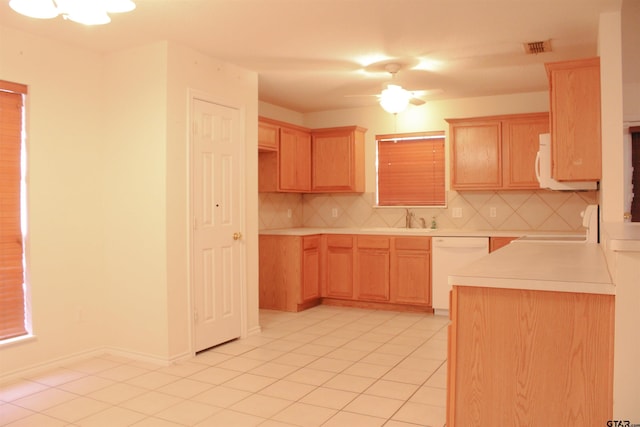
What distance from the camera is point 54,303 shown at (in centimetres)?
362

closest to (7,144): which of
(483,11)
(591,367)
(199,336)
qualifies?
(199,336)

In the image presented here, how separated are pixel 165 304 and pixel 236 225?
0.97 metres

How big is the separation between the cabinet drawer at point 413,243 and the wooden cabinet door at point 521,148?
1.04 meters

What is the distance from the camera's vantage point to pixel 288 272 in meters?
5.46

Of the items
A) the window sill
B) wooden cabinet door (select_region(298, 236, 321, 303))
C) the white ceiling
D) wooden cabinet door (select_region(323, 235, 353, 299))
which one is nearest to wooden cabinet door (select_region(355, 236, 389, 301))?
wooden cabinet door (select_region(323, 235, 353, 299))

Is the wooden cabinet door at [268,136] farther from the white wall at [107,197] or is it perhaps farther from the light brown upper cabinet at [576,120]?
the light brown upper cabinet at [576,120]

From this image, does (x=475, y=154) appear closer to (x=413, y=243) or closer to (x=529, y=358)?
(x=413, y=243)

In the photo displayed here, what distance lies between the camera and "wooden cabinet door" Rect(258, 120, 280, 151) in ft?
17.4

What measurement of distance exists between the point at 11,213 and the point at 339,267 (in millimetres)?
3381

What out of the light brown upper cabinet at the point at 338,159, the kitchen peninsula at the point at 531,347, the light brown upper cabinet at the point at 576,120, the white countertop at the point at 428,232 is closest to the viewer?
the kitchen peninsula at the point at 531,347

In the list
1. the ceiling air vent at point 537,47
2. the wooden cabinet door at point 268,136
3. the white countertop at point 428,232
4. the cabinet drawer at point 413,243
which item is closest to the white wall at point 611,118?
the ceiling air vent at point 537,47

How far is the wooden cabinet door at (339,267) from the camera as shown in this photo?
5699 mm

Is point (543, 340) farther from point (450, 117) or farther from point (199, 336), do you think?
point (450, 117)

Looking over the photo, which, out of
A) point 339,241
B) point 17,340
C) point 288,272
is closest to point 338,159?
point 339,241
